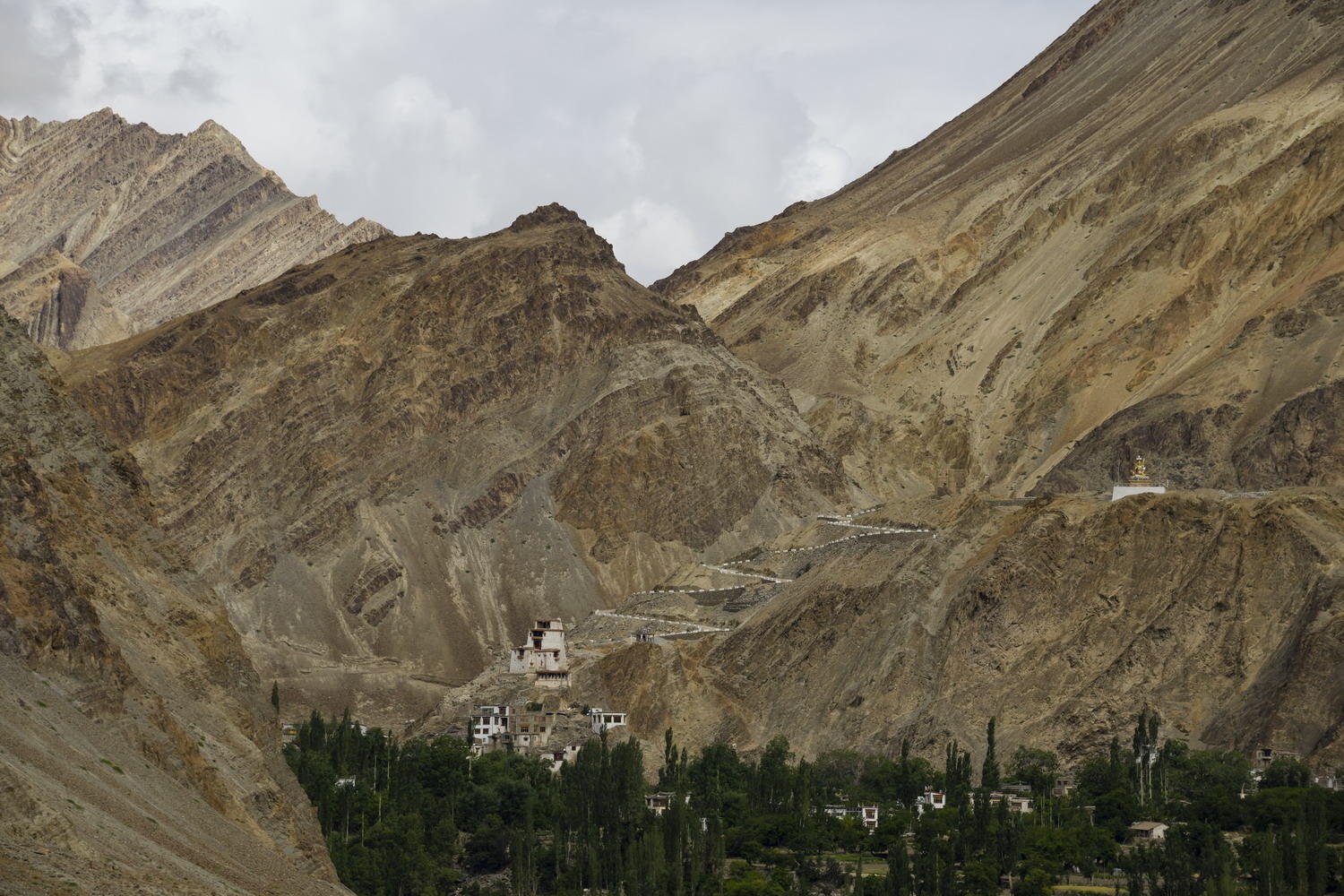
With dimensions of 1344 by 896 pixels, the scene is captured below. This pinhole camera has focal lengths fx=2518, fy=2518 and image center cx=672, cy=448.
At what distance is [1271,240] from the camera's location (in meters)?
183

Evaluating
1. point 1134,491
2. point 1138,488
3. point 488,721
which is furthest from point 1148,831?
point 488,721

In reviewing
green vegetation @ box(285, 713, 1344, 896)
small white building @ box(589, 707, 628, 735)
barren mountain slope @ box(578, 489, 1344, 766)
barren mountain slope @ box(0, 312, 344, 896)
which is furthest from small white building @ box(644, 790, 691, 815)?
barren mountain slope @ box(0, 312, 344, 896)

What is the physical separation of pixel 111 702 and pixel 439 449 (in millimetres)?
114220

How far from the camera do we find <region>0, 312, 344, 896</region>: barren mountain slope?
51281 mm

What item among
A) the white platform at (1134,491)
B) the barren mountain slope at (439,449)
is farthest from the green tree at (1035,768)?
the barren mountain slope at (439,449)

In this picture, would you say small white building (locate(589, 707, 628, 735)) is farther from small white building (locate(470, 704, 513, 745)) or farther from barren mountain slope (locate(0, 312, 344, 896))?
barren mountain slope (locate(0, 312, 344, 896))

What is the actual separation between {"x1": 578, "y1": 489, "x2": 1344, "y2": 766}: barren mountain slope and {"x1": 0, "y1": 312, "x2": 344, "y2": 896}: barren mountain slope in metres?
51.0

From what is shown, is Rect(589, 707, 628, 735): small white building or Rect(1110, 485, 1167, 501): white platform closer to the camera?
Rect(589, 707, 628, 735): small white building

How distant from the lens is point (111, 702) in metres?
60.0

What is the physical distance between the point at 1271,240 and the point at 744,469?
143 ft

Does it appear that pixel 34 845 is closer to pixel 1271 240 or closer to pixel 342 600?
pixel 342 600

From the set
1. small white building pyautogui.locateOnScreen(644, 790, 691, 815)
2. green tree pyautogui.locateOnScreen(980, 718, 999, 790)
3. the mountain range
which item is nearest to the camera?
the mountain range

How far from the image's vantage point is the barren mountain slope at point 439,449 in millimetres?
158250

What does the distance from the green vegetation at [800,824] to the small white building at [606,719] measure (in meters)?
9.25
